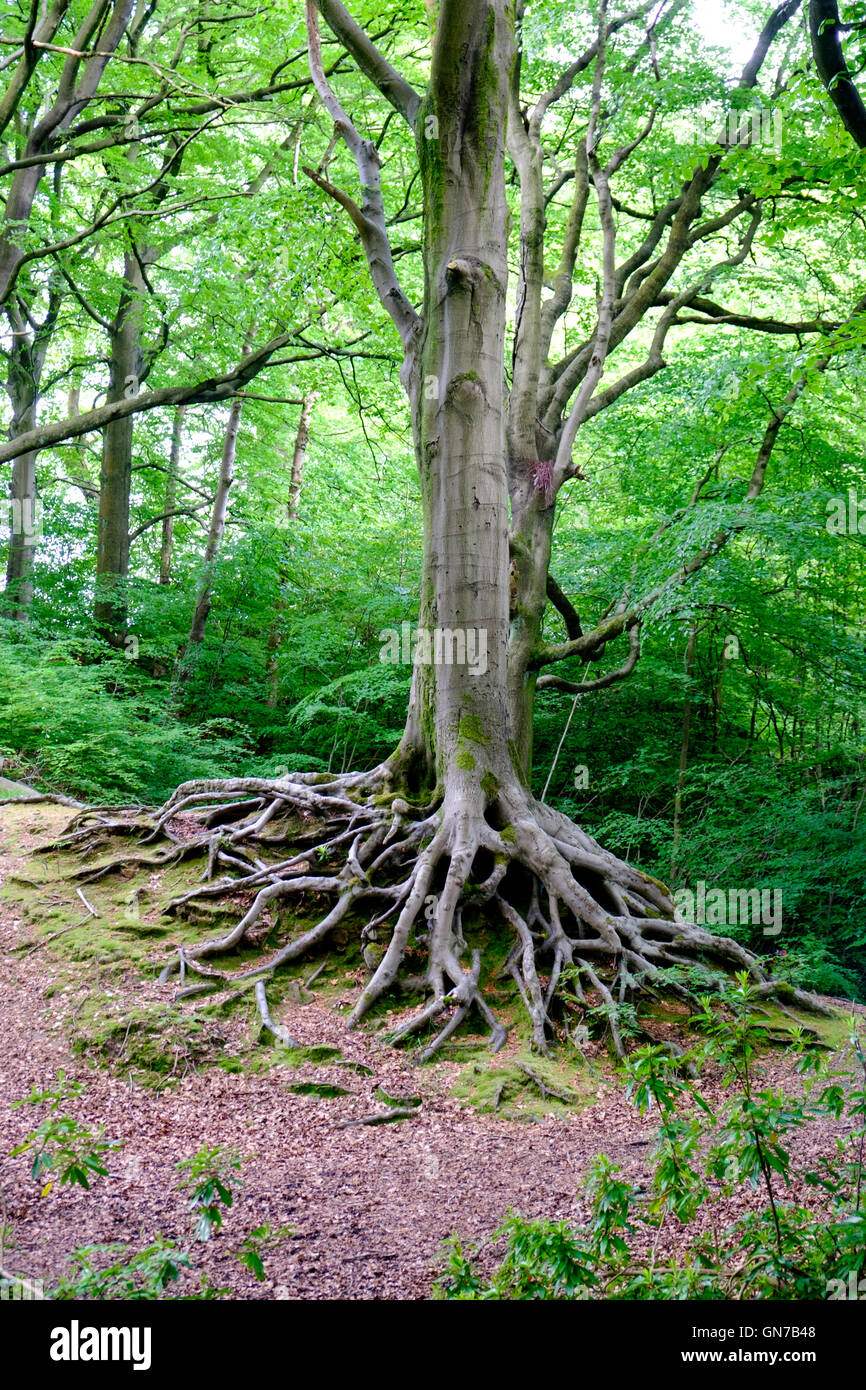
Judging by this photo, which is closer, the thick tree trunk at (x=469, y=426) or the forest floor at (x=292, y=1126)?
the forest floor at (x=292, y=1126)

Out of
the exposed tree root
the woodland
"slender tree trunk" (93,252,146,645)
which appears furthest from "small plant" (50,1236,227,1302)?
"slender tree trunk" (93,252,146,645)

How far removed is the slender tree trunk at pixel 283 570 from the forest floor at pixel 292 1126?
8.34m

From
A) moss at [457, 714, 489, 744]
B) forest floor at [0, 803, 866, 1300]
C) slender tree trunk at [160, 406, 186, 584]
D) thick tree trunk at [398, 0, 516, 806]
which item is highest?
slender tree trunk at [160, 406, 186, 584]

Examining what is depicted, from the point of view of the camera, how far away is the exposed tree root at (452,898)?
17.9 ft

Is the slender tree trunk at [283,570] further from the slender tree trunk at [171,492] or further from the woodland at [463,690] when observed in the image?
the slender tree trunk at [171,492]

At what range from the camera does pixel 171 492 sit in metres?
17.5

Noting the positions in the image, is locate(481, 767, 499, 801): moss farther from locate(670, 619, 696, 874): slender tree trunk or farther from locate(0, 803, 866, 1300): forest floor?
locate(670, 619, 696, 874): slender tree trunk

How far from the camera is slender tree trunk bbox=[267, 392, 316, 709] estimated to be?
1431 cm

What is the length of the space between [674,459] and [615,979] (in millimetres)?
6705

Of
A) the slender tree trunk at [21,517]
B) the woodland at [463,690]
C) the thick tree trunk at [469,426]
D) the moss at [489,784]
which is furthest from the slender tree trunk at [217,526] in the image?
the moss at [489,784]

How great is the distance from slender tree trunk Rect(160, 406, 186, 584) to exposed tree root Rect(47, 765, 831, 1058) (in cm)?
1118

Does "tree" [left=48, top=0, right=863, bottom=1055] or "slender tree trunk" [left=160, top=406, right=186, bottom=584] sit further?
"slender tree trunk" [left=160, top=406, right=186, bottom=584]
